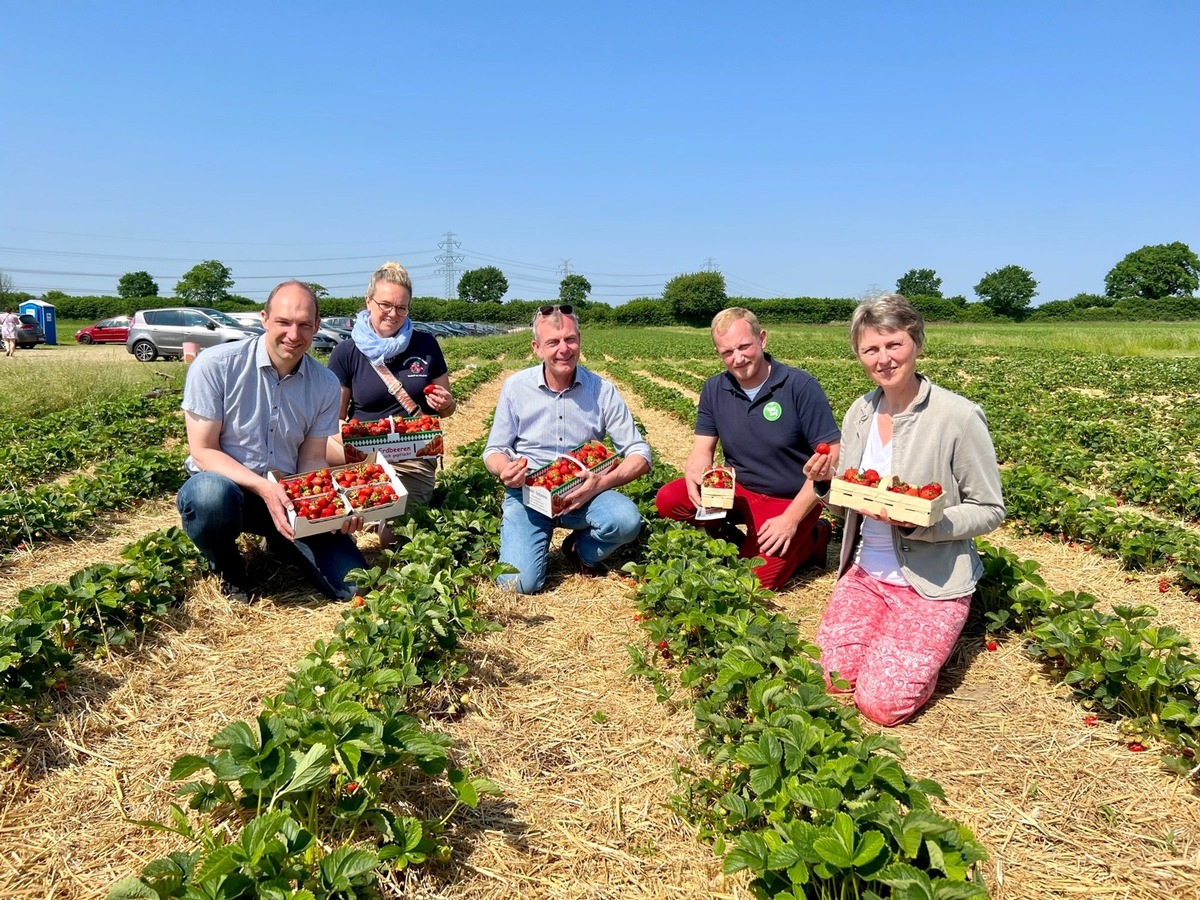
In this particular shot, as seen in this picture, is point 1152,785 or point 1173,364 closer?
point 1152,785

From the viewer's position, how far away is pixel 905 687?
330 centimetres

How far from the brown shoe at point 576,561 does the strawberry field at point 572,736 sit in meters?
0.16

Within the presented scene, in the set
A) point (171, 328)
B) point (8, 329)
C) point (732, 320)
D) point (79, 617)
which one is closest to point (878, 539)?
point (732, 320)

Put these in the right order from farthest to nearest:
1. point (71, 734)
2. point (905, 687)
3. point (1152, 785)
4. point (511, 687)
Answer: point (511, 687), point (905, 687), point (71, 734), point (1152, 785)

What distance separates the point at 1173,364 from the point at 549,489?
69.0 feet

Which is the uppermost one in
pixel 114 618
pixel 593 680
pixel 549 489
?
pixel 549 489

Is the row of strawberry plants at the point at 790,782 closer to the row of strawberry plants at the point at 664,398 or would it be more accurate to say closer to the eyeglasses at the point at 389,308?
the eyeglasses at the point at 389,308

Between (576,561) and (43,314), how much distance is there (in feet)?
118

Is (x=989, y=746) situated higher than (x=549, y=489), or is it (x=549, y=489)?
(x=549, y=489)

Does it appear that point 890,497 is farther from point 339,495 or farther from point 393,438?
point 393,438

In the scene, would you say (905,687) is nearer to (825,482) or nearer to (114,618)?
(825,482)

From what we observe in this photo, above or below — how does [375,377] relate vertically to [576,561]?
above

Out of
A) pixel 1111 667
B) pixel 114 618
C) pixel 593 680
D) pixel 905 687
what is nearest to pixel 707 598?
pixel 593 680

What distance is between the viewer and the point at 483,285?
109500 millimetres
